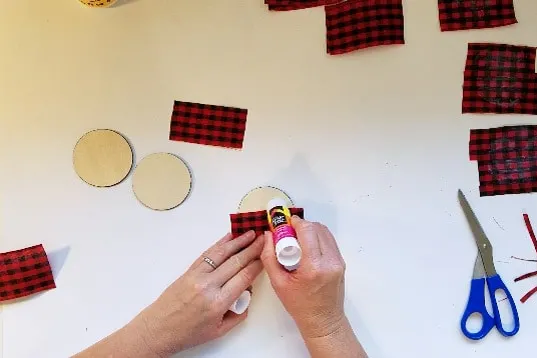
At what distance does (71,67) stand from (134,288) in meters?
0.44

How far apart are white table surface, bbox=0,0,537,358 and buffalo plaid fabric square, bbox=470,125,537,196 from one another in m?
0.02

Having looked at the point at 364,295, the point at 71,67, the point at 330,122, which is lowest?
the point at 364,295

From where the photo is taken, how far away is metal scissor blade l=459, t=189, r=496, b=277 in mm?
1192

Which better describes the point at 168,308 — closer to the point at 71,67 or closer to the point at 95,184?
the point at 95,184

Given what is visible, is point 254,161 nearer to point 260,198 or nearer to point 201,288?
point 260,198

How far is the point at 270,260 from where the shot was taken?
111 centimetres

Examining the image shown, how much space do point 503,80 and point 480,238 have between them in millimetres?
296

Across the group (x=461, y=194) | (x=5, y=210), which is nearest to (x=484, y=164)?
(x=461, y=194)

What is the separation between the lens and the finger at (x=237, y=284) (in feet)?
3.73

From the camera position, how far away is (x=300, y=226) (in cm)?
112

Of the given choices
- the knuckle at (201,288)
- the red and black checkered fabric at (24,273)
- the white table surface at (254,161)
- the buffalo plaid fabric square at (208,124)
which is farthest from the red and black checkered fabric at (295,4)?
the red and black checkered fabric at (24,273)

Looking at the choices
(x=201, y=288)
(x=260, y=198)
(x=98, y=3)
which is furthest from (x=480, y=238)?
(x=98, y=3)

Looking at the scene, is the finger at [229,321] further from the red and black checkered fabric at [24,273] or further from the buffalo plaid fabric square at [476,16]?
the buffalo plaid fabric square at [476,16]

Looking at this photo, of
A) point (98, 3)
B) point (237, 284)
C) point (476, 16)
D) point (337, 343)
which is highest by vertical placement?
point (98, 3)
